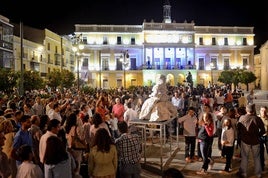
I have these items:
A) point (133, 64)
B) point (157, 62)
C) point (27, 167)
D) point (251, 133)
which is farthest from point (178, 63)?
point (27, 167)

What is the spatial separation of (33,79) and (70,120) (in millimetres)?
18783

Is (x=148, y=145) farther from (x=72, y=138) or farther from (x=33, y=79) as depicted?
(x=33, y=79)

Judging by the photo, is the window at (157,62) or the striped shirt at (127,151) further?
the window at (157,62)

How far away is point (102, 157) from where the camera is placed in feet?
20.7

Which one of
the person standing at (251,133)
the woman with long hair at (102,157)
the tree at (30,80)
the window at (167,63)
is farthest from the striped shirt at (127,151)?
the window at (167,63)

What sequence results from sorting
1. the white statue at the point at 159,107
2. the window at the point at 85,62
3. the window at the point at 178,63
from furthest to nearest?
the window at the point at 178,63, the window at the point at 85,62, the white statue at the point at 159,107

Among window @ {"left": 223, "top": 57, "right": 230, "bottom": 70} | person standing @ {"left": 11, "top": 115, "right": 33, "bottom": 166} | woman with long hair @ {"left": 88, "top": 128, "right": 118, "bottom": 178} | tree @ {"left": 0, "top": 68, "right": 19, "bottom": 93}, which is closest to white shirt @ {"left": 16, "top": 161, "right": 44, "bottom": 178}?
woman with long hair @ {"left": 88, "top": 128, "right": 118, "bottom": 178}

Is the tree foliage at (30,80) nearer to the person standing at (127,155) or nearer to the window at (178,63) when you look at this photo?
the person standing at (127,155)

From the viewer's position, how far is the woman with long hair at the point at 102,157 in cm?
630

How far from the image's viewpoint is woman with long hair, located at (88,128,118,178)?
20.7ft

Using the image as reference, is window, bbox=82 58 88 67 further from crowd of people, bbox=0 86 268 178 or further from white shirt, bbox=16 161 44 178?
white shirt, bbox=16 161 44 178

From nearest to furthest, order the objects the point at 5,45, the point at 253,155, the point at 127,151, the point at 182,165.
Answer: the point at 127,151 → the point at 253,155 → the point at 182,165 → the point at 5,45

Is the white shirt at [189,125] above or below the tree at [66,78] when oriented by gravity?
below

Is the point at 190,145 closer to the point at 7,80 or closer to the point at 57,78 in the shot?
the point at 7,80
